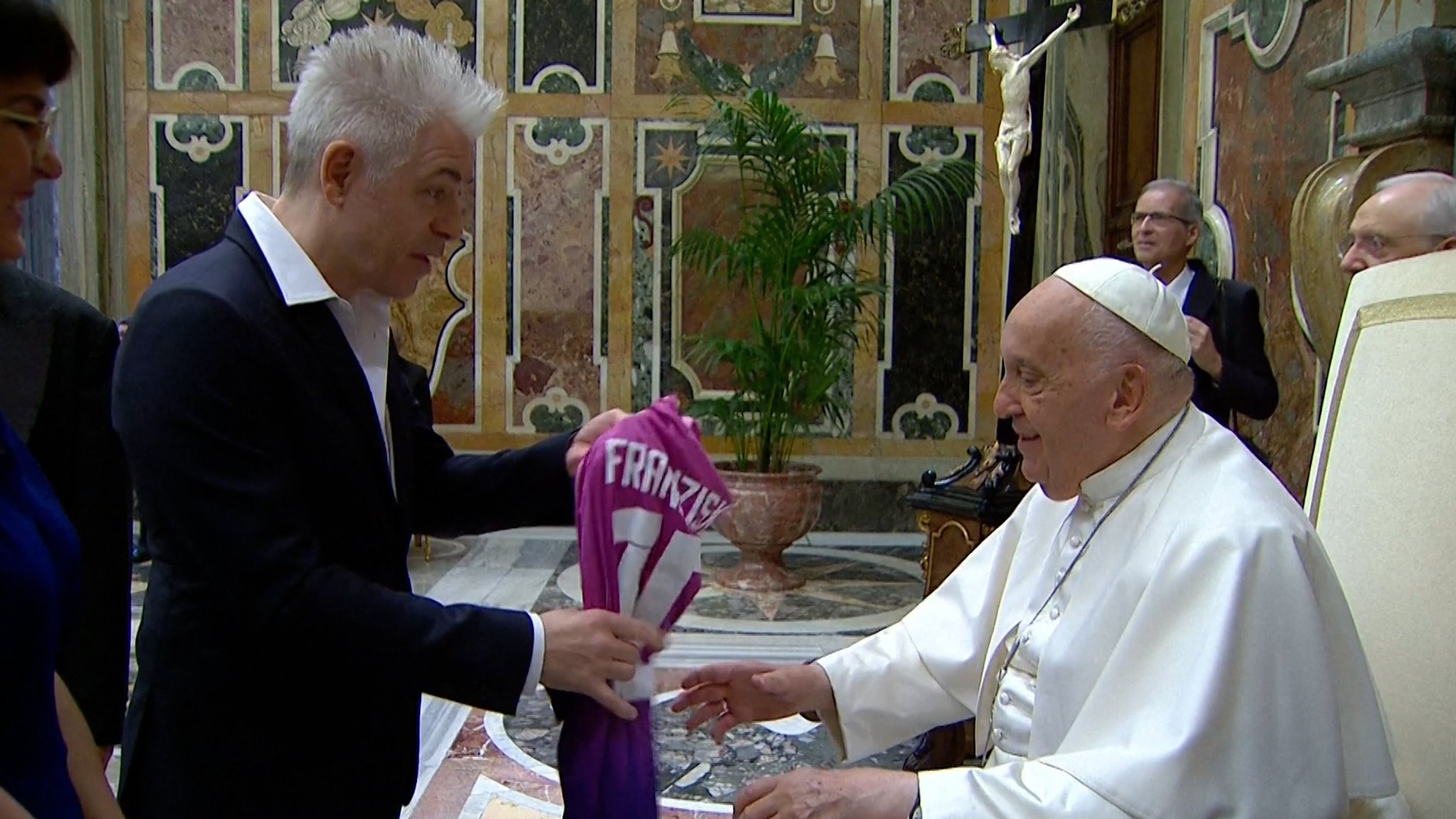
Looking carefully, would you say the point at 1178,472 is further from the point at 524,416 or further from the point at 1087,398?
the point at 524,416

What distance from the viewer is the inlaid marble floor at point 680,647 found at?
349cm

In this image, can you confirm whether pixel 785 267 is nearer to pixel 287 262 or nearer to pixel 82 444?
pixel 82 444

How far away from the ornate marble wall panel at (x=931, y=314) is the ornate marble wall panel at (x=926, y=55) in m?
0.23

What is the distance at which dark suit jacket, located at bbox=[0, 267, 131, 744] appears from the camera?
89.9 inches

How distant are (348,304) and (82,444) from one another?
0.97m

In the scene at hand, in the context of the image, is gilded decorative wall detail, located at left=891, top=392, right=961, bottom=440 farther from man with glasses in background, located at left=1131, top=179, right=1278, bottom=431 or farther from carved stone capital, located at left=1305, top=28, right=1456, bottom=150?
carved stone capital, located at left=1305, top=28, right=1456, bottom=150

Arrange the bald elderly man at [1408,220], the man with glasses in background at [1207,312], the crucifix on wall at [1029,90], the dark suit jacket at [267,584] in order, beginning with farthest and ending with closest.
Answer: the crucifix on wall at [1029,90] < the man with glasses in background at [1207,312] < the bald elderly man at [1408,220] < the dark suit jacket at [267,584]

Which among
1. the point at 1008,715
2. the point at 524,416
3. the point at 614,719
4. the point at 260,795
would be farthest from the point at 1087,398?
the point at 524,416

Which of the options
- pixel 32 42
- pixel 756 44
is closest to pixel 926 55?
pixel 756 44

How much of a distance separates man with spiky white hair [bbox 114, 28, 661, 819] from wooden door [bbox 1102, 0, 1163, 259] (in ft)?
18.2

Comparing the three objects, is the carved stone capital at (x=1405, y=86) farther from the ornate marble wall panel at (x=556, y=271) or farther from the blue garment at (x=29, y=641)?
the ornate marble wall panel at (x=556, y=271)

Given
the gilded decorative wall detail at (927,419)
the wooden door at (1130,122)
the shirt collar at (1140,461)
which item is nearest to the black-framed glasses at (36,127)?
the shirt collar at (1140,461)

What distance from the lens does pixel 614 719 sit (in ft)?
5.68

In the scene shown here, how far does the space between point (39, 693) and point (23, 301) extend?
1.30 m
